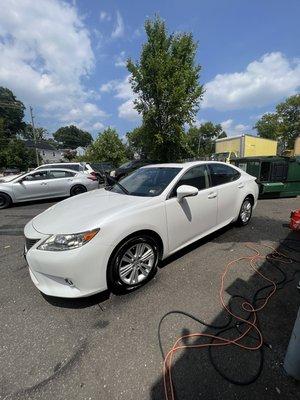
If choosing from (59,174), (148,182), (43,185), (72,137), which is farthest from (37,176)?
(72,137)

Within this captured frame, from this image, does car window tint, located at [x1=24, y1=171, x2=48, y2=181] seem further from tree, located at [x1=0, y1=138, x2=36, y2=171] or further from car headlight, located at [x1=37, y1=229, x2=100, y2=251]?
tree, located at [x1=0, y1=138, x2=36, y2=171]

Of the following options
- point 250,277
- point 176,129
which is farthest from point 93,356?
point 176,129

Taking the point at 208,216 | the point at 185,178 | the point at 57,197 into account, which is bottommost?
the point at 57,197

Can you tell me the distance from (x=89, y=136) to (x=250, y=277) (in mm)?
135677

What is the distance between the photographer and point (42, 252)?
260 centimetres

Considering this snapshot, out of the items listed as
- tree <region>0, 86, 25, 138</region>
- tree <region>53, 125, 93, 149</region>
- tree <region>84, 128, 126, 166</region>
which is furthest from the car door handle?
tree <region>53, 125, 93, 149</region>

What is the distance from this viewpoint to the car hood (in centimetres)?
268

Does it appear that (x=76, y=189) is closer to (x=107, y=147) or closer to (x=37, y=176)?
(x=37, y=176)

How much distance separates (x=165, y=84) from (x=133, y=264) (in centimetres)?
1666

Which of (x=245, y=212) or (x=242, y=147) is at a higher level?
(x=242, y=147)

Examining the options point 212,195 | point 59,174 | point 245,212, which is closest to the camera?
point 212,195

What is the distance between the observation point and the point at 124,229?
277cm

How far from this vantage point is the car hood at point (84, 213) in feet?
8.79

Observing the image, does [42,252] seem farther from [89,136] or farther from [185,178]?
[89,136]
